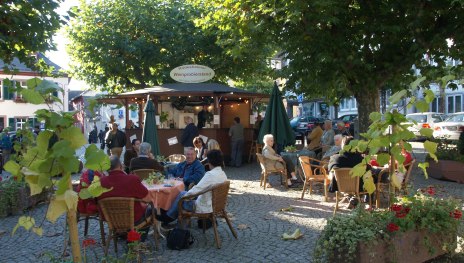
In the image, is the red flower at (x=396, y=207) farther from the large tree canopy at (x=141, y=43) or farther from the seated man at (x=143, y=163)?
the large tree canopy at (x=141, y=43)

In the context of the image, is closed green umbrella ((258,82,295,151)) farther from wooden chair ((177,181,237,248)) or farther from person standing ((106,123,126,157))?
wooden chair ((177,181,237,248))

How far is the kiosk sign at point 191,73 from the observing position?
1702 cm

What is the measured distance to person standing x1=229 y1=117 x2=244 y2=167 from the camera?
1543 cm

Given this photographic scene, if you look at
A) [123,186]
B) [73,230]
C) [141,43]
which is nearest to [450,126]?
[141,43]

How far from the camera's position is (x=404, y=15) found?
11180 millimetres

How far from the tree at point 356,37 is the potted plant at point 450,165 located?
2.02 metres

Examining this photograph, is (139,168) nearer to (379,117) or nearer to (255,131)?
(379,117)

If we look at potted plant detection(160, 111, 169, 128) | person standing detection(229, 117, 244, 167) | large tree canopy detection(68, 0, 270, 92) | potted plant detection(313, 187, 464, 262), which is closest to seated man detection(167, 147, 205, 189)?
potted plant detection(313, 187, 464, 262)

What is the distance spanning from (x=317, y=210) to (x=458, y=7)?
237 inches

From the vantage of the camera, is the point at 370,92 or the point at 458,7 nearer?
the point at 458,7

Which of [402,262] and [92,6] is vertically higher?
[92,6]

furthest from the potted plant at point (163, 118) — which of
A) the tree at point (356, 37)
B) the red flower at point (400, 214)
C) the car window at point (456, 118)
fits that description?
the red flower at point (400, 214)

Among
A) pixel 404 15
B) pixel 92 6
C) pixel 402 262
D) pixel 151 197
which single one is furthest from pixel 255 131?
pixel 402 262

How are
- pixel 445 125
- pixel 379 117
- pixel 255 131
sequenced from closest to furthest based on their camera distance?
pixel 379 117 < pixel 255 131 < pixel 445 125
